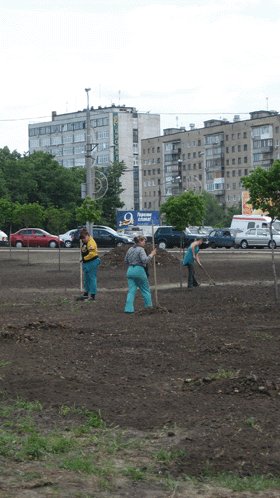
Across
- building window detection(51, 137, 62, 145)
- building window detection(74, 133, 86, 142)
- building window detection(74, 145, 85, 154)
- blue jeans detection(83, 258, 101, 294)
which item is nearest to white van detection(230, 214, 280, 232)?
blue jeans detection(83, 258, 101, 294)

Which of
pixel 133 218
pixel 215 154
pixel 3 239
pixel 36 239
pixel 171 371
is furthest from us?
pixel 215 154

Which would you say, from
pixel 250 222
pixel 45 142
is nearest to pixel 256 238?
pixel 250 222

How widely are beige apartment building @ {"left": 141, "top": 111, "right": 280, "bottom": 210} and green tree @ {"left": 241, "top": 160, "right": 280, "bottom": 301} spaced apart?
298ft

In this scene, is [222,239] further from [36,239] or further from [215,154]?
[215,154]

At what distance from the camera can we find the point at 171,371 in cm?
737

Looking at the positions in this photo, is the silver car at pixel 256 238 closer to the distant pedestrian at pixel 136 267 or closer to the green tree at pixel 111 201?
the green tree at pixel 111 201

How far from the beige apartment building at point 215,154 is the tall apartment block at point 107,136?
2.28 meters

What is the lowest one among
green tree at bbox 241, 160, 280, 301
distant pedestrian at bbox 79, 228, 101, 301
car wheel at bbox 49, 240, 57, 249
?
car wheel at bbox 49, 240, 57, 249

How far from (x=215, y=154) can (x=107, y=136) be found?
2093cm

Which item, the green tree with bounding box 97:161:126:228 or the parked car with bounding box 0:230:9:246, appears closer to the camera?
the parked car with bounding box 0:230:9:246

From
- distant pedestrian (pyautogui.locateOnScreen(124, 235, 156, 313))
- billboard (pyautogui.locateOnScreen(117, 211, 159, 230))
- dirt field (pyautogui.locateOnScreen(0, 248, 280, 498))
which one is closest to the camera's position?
dirt field (pyautogui.locateOnScreen(0, 248, 280, 498))

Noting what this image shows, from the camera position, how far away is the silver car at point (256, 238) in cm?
4716

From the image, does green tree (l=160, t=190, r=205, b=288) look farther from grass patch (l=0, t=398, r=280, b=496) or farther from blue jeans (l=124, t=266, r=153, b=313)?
grass patch (l=0, t=398, r=280, b=496)

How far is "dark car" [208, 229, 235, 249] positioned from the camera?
1932 inches
